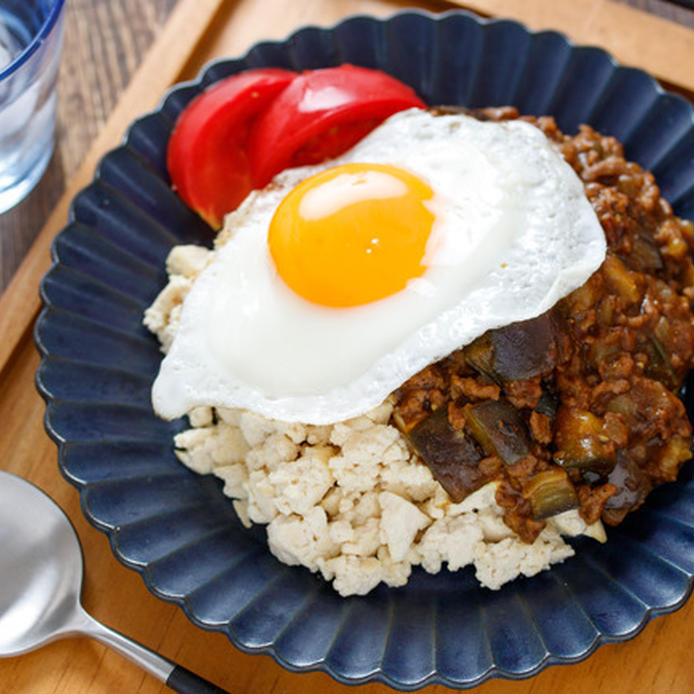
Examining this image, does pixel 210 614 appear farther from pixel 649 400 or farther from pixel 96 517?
pixel 649 400

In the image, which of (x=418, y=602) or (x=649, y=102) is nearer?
(x=418, y=602)

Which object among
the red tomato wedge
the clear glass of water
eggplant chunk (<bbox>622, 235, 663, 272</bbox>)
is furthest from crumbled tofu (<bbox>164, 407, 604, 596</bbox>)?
the clear glass of water

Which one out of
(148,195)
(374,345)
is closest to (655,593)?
(374,345)

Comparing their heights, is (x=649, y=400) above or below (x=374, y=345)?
above

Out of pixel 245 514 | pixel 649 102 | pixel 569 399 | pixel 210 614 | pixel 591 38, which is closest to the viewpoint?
pixel 210 614

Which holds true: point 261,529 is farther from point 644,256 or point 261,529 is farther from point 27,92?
point 27,92

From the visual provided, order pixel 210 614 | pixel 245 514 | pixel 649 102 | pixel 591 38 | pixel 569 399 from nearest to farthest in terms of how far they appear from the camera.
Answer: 1. pixel 210 614
2. pixel 569 399
3. pixel 245 514
4. pixel 649 102
5. pixel 591 38

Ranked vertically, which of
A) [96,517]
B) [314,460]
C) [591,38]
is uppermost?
[591,38]
